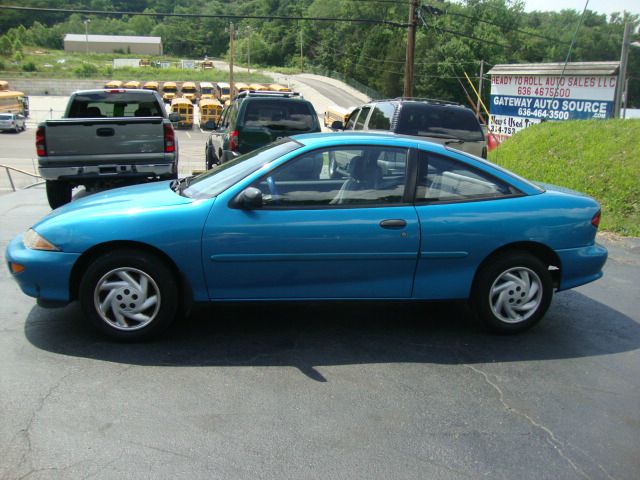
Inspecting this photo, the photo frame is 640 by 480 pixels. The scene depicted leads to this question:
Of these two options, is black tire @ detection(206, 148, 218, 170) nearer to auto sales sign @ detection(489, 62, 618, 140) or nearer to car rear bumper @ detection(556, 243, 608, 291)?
auto sales sign @ detection(489, 62, 618, 140)

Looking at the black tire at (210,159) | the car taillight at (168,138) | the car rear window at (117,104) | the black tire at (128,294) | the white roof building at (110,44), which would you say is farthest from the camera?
the white roof building at (110,44)

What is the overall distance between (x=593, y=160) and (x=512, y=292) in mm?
7513

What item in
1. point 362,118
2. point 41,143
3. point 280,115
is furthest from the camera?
point 362,118

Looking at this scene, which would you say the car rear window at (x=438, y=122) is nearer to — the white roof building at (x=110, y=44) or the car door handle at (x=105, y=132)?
the car door handle at (x=105, y=132)

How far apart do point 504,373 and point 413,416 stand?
999 millimetres

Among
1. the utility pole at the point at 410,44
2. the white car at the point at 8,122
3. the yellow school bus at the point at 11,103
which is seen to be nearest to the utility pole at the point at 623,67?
the utility pole at the point at 410,44

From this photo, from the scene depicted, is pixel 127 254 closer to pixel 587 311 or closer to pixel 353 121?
pixel 587 311

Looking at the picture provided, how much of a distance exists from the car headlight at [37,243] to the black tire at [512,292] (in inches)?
125

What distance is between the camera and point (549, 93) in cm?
2331

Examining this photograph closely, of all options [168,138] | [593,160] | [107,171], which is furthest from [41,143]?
[593,160]

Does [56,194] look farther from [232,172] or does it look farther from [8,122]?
[8,122]

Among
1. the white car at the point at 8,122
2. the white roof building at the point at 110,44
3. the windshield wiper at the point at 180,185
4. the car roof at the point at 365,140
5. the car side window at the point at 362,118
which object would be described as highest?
the white roof building at the point at 110,44

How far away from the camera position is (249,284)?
488 centimetres

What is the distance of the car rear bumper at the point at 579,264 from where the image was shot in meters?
5.31
